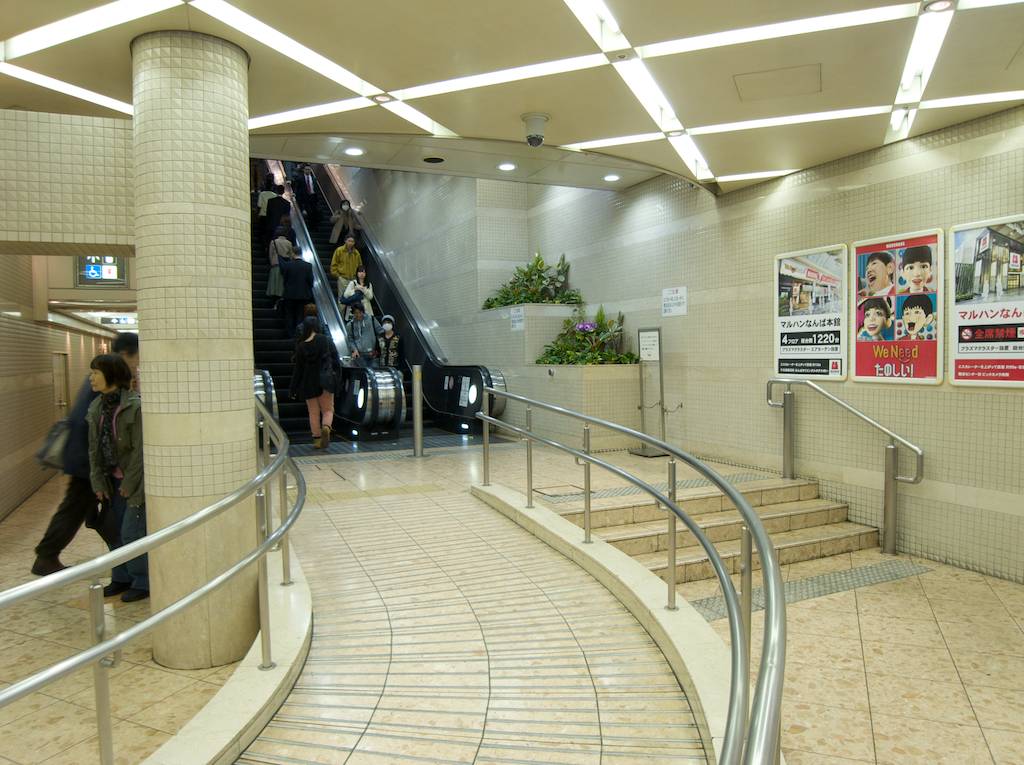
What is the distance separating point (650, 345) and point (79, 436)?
17.6 feet

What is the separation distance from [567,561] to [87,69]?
3.82 metres

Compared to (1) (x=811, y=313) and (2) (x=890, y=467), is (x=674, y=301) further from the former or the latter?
(2) (x=890, y=467)

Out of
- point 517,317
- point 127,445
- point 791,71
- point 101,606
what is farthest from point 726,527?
point 517,317

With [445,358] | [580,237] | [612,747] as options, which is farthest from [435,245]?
[612,747]

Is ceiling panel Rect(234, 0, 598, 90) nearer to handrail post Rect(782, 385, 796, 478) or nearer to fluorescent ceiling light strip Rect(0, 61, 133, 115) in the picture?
fluorescent ceiling light strip Rect(0, 61, 133, 115)

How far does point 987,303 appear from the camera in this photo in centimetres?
463

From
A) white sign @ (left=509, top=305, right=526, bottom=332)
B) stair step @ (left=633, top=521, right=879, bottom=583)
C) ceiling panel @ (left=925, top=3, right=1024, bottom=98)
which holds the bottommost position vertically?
stair step @ (left=633, top=521, right=879, bottom=583)

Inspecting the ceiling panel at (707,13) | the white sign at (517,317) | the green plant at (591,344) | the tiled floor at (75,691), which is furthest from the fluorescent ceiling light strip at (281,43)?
the white sign at (517,317)

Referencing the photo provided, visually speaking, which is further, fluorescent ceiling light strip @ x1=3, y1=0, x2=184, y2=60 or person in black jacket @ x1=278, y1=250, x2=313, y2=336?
person in black jacket @ x1=278, y1=250, x2=313, y2=336

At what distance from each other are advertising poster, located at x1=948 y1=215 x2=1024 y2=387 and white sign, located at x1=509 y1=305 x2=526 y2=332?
4950mm

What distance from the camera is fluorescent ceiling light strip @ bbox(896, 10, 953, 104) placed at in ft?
10.7

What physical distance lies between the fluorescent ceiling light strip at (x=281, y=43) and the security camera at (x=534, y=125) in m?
1.07

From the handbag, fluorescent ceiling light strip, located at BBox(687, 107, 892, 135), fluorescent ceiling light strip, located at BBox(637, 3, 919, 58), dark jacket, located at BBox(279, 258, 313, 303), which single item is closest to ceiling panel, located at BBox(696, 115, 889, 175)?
fluorescent ceiling light strip, located at BBox(687, 107, 892, 135)

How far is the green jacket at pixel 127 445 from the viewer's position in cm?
392
